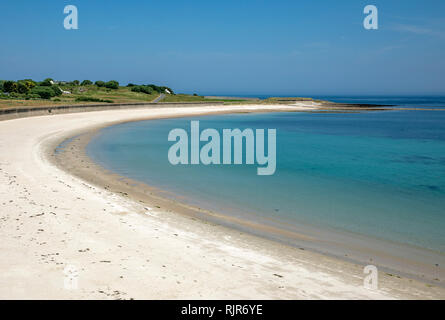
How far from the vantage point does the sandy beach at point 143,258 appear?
4582mm

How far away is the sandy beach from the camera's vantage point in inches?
180

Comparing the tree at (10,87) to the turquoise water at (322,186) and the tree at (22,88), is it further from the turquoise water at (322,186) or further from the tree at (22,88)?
the turquoise water at (322,186)

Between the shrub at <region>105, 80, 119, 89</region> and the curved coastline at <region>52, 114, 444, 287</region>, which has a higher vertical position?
the shrub at <region>105, 80, 119, 89</region>

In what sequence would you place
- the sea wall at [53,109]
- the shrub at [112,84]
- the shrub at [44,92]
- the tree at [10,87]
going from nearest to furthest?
the sea wall at [53,109] < the shrub at [44,92] < the tree at [10,87] < the shrub at [112,84]

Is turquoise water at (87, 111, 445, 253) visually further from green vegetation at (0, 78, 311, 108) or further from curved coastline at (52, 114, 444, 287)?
green vegetation at (0, 78, 311, 108)

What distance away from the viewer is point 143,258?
553 centimetres

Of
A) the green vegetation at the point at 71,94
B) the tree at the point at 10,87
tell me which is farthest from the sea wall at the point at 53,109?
the tree at the point at 10,87

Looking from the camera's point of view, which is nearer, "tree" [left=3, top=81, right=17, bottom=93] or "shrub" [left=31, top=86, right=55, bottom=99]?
"shrub" [left=31, top=86, right=55, bottom=99]

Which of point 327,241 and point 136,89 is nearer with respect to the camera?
point 327,241

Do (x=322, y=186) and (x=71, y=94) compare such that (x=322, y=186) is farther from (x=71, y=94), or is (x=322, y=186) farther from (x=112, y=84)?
(x=112, y=84)

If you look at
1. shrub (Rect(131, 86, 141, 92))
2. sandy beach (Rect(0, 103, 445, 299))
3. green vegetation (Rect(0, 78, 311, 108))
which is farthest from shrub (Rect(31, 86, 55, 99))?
sandy beach (Rect(0, 103, 445, 299))

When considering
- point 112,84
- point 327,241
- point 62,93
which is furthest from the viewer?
point 112,84

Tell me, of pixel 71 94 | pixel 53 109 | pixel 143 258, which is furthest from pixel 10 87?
pixel 143 258

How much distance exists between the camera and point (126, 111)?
44.9 meters
